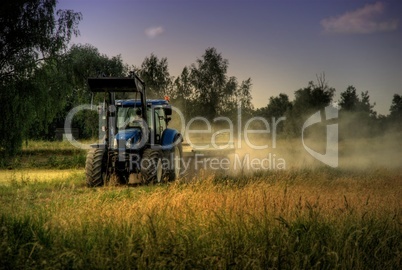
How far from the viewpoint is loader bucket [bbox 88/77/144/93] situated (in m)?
12.3

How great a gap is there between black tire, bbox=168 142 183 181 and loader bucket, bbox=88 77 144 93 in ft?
9.83

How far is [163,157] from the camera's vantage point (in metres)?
14.5

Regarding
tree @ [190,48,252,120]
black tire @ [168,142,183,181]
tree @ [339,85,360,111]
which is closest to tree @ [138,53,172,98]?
tree @ [190,48,252,120]

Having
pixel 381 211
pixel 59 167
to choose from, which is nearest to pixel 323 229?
pixel 381 211

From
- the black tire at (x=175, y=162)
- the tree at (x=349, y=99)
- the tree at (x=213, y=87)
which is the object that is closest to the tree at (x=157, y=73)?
the tree at (x=213, y=87)

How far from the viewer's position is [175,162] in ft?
50.9

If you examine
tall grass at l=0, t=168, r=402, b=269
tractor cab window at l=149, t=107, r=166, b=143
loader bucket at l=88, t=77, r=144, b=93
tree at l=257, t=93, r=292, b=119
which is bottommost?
tall grass at l=0, t=168, r=402, b=269

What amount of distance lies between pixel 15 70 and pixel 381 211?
1911 centimetres

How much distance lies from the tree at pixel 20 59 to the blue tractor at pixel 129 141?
10.4 metres

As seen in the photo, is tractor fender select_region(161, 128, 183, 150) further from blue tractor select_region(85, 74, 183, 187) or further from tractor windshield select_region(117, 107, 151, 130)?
tractor windshield select_region(117, 107, 151, 130)

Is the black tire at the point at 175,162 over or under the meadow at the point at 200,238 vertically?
over

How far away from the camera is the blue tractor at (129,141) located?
1295 centimetres

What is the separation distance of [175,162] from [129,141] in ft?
8.10

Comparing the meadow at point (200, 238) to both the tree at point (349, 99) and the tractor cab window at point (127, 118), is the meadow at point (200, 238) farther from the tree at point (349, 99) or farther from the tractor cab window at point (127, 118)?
the tree at point (349, 99)
